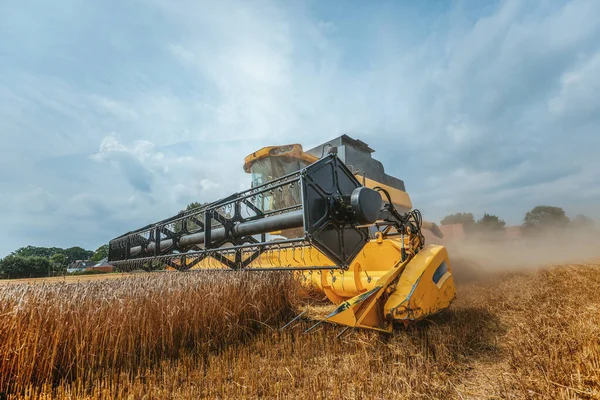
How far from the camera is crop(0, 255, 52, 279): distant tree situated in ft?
34.1

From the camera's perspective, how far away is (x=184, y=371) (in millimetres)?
2664

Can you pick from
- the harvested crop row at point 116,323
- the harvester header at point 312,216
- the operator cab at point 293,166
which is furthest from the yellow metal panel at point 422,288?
the harvested crop row at point 116,323

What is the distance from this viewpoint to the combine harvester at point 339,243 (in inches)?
112

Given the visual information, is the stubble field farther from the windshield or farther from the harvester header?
the windshield

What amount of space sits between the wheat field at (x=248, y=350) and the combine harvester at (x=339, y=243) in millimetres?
382

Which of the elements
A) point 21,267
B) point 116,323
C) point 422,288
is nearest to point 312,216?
point 422,288

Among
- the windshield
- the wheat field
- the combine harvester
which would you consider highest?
the windshield

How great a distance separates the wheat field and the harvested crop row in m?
0.01

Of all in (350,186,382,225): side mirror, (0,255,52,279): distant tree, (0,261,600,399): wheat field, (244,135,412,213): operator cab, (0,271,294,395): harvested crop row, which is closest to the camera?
(0,261,600,399): wheat field

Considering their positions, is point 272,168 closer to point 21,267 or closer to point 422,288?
point 422,288

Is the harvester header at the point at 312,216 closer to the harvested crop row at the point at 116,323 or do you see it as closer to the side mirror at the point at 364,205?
the side mirror at the point at 364,205

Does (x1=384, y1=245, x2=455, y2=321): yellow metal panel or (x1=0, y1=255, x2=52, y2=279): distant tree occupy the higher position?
(x1=0, y1=255, x2=52, y2=279): distant tree

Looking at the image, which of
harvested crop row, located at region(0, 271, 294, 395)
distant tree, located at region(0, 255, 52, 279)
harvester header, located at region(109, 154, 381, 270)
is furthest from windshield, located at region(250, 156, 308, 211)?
distant tree, located at region(0, 255, 52, 279)

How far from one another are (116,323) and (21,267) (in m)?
10.7
